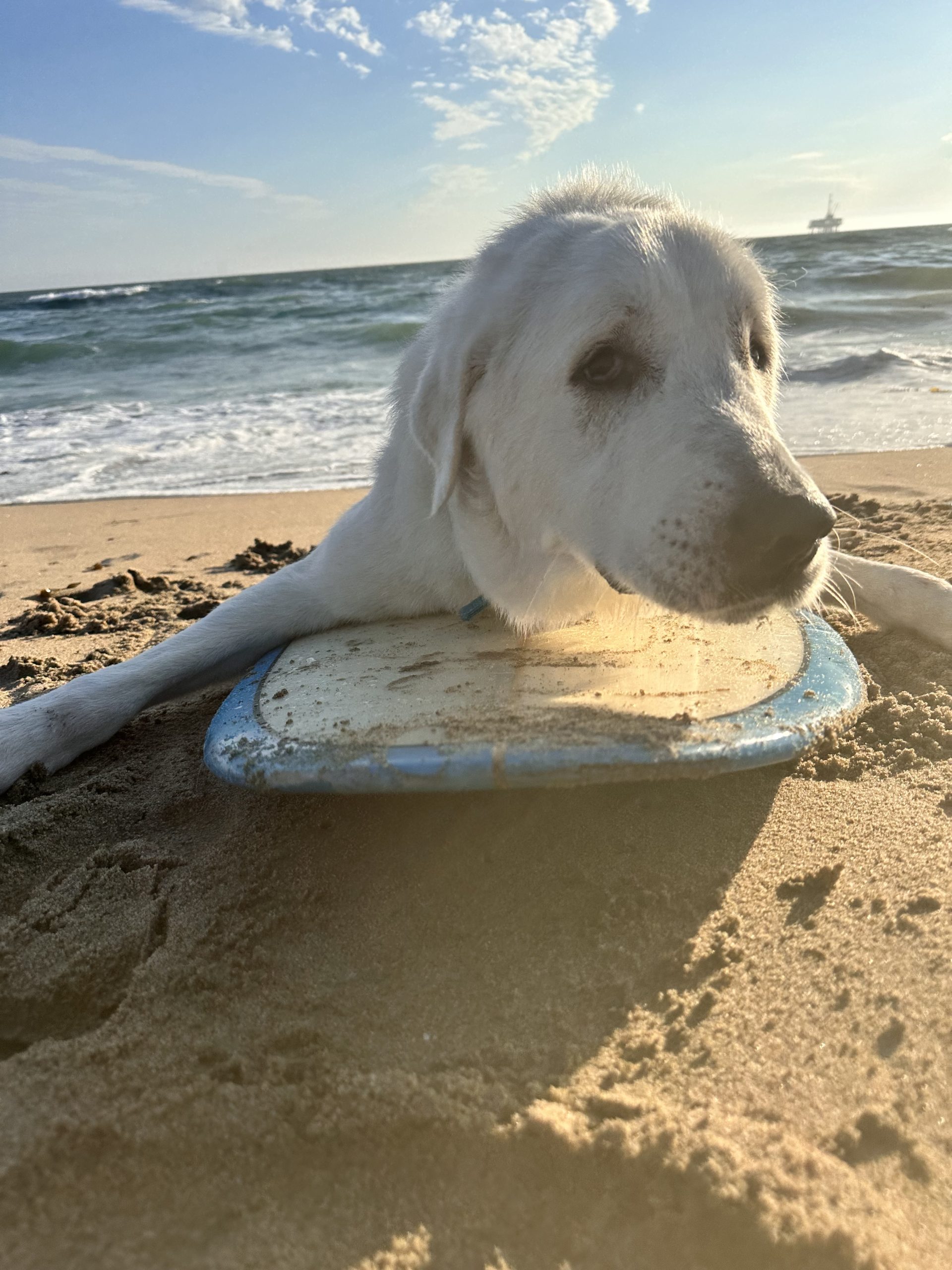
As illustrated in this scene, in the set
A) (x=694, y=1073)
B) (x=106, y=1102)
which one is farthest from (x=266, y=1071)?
(x=694, y=1073)

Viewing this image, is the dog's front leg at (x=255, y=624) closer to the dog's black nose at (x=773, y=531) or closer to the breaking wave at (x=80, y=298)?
the dog's black nose at (x=773, y=531)

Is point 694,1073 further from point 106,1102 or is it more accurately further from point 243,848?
point 243,848

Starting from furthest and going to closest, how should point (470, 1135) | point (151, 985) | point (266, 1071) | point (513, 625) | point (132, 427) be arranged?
point (132, 427) < point (513, 625) < point (151, 985) < point (266, 1071) < point (470, 1135)

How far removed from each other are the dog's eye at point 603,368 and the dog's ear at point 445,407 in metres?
0.38

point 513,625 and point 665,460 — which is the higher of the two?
point 665,460

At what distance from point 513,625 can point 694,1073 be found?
147cm

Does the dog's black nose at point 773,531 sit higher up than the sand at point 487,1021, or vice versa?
the dog's black nose at point 773,531

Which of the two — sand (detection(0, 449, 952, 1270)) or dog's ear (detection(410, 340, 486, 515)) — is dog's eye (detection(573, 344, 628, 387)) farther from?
sand (detection(0, 449, 952, 1270))

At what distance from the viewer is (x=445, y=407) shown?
2.66 m

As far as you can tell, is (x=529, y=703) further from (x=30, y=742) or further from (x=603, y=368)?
(x=30, y=742)

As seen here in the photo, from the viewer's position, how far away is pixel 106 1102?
5.00ft

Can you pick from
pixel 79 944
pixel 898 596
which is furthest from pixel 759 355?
pixel 79 944

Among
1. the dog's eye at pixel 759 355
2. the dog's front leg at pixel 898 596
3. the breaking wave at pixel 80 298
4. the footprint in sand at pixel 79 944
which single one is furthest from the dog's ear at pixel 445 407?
the breaking wave at pixel 80 298

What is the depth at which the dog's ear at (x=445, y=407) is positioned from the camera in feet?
8.52
